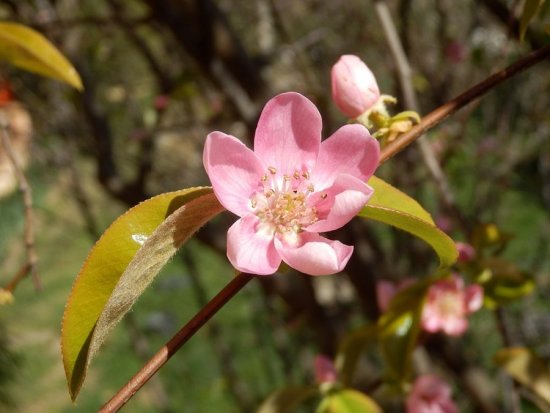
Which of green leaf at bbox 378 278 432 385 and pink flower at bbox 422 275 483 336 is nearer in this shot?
green leaf at bbox 378 278 432 385

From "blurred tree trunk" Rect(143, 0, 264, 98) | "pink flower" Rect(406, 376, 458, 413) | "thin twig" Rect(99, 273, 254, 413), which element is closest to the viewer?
"thin twig" Rect(99, 273, 254, 413)

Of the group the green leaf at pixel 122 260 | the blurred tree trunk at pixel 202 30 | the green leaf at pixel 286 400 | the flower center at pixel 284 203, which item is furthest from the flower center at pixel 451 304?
the blurred tree trunk at pixel 202 30

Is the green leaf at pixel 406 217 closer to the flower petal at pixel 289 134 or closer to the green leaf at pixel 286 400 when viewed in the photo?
the flower petal at pixel 289 134

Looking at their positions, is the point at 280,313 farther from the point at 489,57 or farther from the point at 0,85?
the point at 0,85

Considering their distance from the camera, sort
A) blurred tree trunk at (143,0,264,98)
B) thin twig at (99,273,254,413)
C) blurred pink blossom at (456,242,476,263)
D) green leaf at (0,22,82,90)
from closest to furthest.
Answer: thin twig at (99,273,254,413)
green leaf at (0,22,82,90)
blurred pink blossom at (456,242,476,263)
blurred tree trunk at (143,0,264,98)

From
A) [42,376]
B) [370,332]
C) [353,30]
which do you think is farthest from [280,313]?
[42,376]

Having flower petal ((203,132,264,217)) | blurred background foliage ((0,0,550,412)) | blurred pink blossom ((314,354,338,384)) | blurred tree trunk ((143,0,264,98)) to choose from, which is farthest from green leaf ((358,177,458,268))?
blurred tree trunk ((143,0,264,98))

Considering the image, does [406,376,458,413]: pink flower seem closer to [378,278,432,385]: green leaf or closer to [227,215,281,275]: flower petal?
[378,278,432,385]: green leaf
